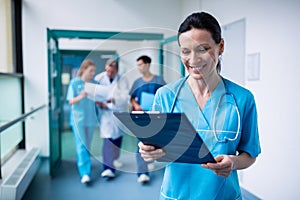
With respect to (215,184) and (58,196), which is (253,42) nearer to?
(215,184)

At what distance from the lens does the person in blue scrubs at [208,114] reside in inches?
33.0

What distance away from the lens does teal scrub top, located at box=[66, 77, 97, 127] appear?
9.75 feet

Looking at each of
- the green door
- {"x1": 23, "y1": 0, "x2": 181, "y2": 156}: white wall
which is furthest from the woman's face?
{"x1": 23, "y1": 0, "x2": 181, "y2": 156}: white wall

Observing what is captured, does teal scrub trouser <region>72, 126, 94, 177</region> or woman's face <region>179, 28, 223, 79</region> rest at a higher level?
woman's face <region>179, 28, 223, 79</region>

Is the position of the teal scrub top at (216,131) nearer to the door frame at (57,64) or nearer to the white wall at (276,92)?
the white wall at (276,92)

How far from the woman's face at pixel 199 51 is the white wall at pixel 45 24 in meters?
2.91

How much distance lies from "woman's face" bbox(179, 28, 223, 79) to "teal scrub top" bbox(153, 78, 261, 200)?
103 mm

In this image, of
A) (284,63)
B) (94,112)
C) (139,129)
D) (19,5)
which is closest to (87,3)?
(19,5)

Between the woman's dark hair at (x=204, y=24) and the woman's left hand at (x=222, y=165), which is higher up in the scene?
the woman's dark hair at (x=204, y=24)

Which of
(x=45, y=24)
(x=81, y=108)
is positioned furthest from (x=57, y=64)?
(x=81, y=108)

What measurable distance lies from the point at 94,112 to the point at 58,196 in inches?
35.0

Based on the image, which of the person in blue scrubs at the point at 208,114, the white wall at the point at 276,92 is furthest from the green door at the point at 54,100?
the person in blue scrubs at the point at 208,114

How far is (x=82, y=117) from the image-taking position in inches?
120

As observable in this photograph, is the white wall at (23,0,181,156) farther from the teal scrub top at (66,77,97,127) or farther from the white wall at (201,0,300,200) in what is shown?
the white wall at (201,0,300,200)
